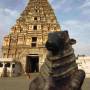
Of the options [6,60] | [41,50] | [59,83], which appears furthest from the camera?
[41,50]

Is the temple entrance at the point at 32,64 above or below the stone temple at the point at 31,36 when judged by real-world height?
below

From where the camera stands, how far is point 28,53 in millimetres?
41062

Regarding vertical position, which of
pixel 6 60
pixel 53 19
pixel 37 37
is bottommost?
pixel 6 60

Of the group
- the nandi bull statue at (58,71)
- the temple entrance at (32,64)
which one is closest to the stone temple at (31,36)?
the temple entrance at (32,64)

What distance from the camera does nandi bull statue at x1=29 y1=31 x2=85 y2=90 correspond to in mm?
3568

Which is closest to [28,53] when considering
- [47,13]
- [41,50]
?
[41,50]

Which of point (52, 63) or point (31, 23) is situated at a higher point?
point (31, 23)

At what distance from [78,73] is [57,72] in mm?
305

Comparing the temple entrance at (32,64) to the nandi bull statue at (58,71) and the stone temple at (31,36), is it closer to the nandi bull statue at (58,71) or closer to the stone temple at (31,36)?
the stone temple at (31,36)

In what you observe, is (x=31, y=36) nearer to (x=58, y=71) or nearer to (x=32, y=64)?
(x=32, y=64)

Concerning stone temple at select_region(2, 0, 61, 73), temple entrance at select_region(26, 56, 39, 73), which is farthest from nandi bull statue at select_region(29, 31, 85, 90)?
temple entrance at select_region(26, 56, 39, 73)

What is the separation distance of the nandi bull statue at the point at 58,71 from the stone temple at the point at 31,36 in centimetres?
3608

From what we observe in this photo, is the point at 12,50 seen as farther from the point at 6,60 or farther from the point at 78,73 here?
the point at 78,73

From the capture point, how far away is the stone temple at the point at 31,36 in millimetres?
41062
